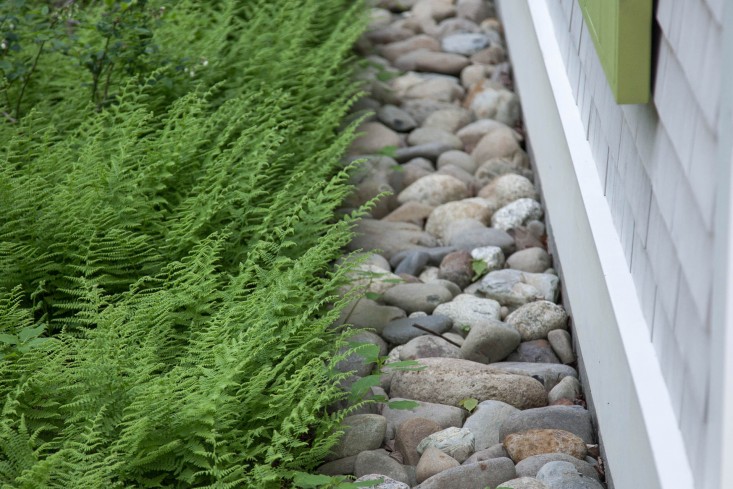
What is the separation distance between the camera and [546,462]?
2834mm

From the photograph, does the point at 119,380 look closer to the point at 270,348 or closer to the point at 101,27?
the point at 270,348

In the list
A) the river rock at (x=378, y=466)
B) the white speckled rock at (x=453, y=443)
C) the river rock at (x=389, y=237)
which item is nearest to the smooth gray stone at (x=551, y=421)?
the white speckled rock at (x=453, y=443)

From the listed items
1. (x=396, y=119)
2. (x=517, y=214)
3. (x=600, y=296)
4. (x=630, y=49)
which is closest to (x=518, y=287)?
(x=517, y=214)

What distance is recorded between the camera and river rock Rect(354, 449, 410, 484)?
2883mm

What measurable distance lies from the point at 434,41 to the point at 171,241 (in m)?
3.55

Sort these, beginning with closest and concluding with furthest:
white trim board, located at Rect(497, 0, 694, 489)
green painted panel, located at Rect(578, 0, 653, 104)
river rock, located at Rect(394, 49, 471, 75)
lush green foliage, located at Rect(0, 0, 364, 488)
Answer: white trim board, located at Rect(497, 0, 694, 489)
green painted panel, located at Rect(578, 0, 653, 104)
lush green foliage, located at Rect(0, 0, 364, 488)
river rock, located at Rect(394, 49, 471, 75)

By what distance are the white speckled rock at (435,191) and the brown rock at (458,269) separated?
0.66 m

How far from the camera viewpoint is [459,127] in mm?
5574

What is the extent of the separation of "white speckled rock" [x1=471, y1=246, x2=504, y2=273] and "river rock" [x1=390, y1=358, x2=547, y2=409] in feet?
2.86

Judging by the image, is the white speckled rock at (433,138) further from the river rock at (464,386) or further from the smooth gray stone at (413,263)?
the river rock at (464,386)

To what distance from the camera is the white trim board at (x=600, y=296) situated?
202 cm

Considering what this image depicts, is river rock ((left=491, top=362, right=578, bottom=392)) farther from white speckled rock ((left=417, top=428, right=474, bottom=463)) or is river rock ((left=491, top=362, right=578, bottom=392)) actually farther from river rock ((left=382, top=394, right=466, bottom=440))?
white speckled rock ((left=417, top=428, right=474, bottom=463))

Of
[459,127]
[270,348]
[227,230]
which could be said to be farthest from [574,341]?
[459,127]

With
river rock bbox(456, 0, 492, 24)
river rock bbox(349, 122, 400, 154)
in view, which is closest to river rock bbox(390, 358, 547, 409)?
river rock bbox(349, 122, 400, 154)
